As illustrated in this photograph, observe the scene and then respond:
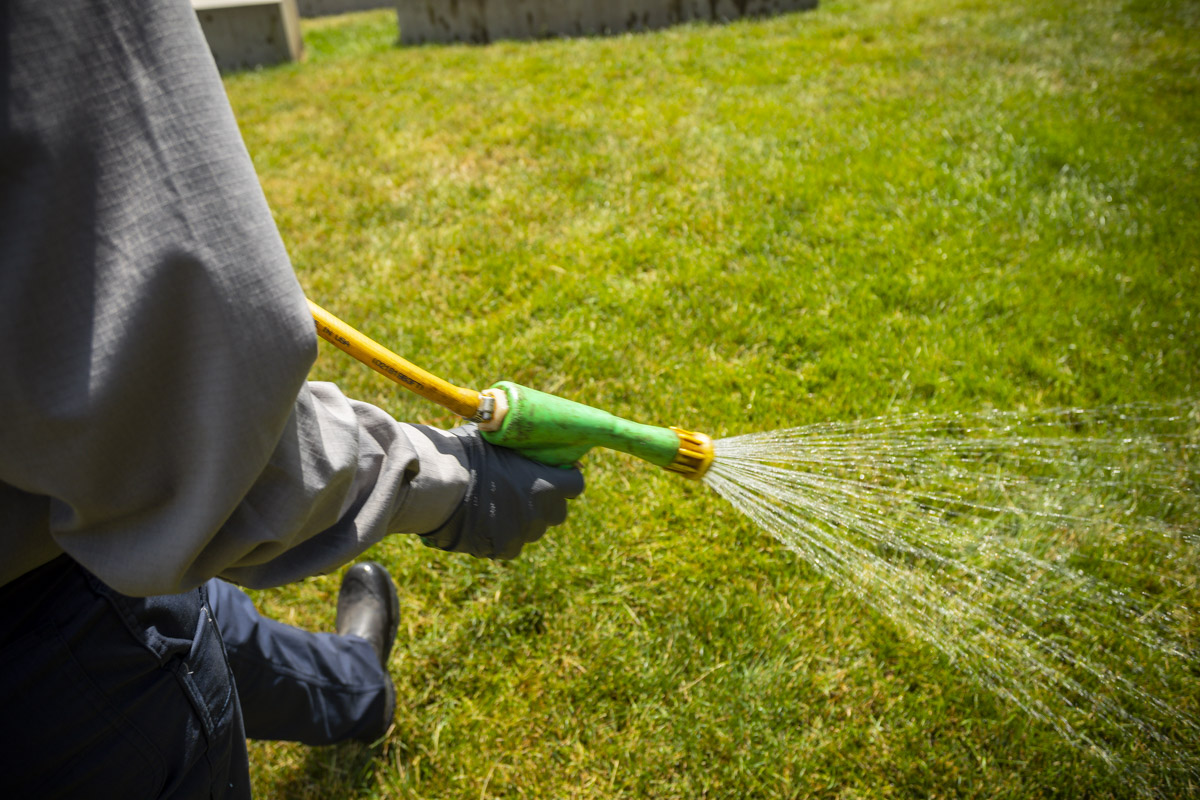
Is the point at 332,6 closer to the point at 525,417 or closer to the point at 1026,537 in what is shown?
the point at 525,417

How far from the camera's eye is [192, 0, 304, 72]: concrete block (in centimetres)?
734

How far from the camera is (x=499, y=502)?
4.64 feet

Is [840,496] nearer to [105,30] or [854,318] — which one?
[854,318]

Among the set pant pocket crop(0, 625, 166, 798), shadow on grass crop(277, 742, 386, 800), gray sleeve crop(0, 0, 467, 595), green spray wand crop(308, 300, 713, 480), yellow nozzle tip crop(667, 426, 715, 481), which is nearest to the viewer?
gray sleeve crop(0, 0, 467, 595)

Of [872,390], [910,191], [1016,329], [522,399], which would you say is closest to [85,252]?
[522,399]

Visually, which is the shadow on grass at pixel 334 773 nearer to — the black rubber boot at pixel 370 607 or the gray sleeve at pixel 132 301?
the black rubber boot at pixel 370 607

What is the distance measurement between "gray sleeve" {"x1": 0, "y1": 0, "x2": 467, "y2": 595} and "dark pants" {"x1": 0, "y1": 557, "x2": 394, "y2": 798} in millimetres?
143

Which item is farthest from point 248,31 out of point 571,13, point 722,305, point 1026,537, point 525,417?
point 1026,537

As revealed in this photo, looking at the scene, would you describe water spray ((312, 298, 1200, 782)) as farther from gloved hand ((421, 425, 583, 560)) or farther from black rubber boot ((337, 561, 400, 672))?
black rubber boot ((337, 561, 400, 672))

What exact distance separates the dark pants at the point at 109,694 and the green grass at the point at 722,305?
0.97 meters

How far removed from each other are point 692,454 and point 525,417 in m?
0.43

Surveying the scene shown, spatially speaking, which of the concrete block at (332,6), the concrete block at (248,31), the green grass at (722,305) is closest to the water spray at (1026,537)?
the green grass at (722,305)

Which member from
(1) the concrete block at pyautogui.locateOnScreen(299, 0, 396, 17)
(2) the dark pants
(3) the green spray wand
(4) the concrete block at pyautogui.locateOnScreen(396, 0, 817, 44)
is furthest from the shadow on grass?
(1) the concrete block at pyautogui.locateOnScreen(299, 0, 396, 17)

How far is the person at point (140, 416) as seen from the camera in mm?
714
